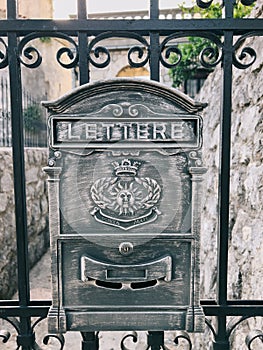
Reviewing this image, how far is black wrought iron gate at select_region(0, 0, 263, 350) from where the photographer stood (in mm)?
1287

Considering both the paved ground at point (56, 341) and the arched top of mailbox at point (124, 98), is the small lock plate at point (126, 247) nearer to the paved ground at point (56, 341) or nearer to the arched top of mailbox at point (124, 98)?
the arched top of mailbox at point (124, 98)

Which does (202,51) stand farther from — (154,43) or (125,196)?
(125,196)

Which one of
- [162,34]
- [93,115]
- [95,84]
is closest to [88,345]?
[93,115]

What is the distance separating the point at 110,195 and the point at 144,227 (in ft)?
0.53

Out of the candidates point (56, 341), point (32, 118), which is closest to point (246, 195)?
point (56, 341)

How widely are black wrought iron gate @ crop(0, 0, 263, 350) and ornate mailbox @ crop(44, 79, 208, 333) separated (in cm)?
18

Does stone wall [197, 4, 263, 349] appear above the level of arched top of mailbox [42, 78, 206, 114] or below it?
below

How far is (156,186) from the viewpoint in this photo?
121cm

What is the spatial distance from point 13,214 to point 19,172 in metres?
2.46

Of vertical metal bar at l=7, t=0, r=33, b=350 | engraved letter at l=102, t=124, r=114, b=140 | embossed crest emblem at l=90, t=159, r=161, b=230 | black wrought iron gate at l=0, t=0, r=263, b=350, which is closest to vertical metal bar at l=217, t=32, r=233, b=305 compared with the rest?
black wrought iron gate at l=0, t=0, r=263, b=350

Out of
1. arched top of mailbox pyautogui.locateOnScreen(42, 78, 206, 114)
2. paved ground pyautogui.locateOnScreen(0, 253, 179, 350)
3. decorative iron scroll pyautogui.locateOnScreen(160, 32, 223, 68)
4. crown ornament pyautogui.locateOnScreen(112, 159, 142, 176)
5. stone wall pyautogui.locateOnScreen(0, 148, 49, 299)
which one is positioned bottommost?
paved ground pyautogui.locateOnScreen(0, 253, 179, 350)

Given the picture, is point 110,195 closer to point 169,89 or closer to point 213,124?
point 169,89

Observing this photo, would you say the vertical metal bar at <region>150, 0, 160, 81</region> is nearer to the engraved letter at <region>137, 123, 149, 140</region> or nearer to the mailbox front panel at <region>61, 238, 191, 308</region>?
the engraved letter at <region>137, 123, 149, 140</region>

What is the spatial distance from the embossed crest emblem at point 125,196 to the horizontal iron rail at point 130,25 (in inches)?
19.5
